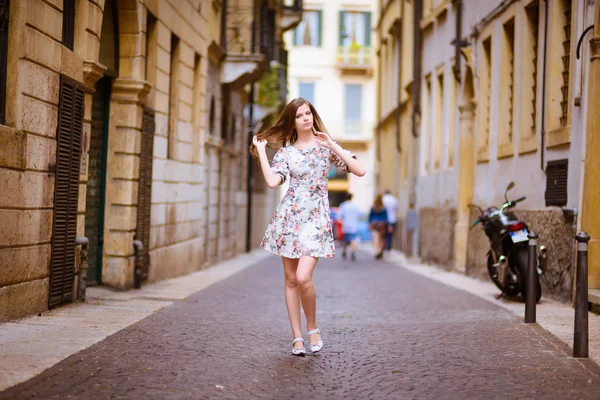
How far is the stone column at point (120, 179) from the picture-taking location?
13125 millimetres

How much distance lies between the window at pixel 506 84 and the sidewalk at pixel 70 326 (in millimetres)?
6084

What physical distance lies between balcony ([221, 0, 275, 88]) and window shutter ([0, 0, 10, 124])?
1354cm

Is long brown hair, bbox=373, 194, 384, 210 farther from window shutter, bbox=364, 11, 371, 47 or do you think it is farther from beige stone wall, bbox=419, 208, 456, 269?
window shutter, bbox=364, 11, 371, 47

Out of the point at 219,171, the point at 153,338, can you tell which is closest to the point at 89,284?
the point at 153,338

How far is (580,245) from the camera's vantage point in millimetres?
7598

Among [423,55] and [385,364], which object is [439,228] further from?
[385,364]

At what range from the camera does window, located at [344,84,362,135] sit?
180ft

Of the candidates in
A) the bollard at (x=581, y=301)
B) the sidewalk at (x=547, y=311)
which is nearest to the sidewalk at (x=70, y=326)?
the bollard at (x=581, y=301)

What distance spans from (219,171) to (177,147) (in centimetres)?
671

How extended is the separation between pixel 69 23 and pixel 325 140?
410cm

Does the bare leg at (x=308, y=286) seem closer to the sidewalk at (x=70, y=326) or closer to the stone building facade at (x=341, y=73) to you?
the sidewalk at (x=70, y=326)

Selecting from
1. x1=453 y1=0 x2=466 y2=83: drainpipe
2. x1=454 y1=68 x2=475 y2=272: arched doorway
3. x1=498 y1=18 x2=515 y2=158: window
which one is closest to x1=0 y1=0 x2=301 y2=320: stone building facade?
x1=453 y1=0 x2=466 y2=83: drainpipe

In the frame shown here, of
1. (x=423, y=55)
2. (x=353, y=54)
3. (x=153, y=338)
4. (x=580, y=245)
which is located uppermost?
(x=353, y=54)

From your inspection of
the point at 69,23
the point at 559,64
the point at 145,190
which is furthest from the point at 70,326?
the point at 559,64
